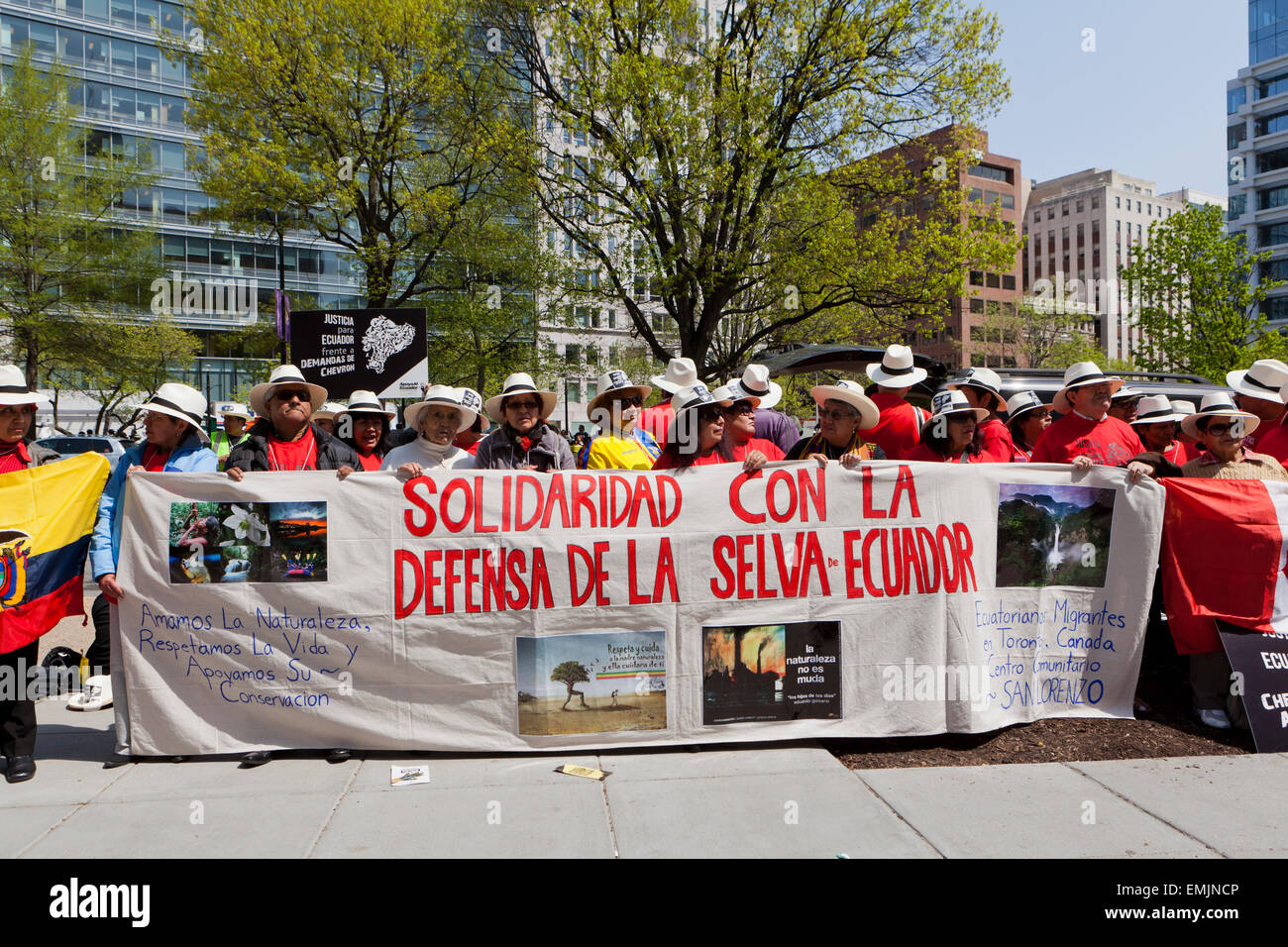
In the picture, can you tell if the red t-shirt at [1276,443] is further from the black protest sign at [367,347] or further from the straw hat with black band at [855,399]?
the black protest sign at [367,347]

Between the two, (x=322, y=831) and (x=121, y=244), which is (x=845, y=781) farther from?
(x=121, y=244)

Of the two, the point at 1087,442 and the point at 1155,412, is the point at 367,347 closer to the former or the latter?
the point at 1087,442

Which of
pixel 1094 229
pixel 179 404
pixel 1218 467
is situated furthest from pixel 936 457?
pixel 1094 229

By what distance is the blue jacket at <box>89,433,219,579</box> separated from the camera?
4.79 meters

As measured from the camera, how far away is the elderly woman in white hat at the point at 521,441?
5.49 m

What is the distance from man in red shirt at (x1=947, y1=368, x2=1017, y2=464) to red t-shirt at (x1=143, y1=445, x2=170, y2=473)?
482 cm

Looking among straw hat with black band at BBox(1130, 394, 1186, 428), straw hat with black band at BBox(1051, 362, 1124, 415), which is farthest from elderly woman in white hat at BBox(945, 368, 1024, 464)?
straw hat with black band at BBox(1130, 394, 1186, 428)

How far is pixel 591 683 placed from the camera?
191 inches

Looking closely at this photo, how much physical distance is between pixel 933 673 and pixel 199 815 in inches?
149

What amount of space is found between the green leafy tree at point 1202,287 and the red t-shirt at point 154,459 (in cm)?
2790

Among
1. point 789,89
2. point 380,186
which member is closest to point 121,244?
point 380,186

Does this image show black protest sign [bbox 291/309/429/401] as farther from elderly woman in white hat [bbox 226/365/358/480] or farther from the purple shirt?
elderly woman in white hat [bbox 226/365/358/480]

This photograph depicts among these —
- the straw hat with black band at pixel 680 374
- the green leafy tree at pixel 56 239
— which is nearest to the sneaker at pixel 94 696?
the straw hat with black band at pixel 680 374

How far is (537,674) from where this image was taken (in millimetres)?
4828
